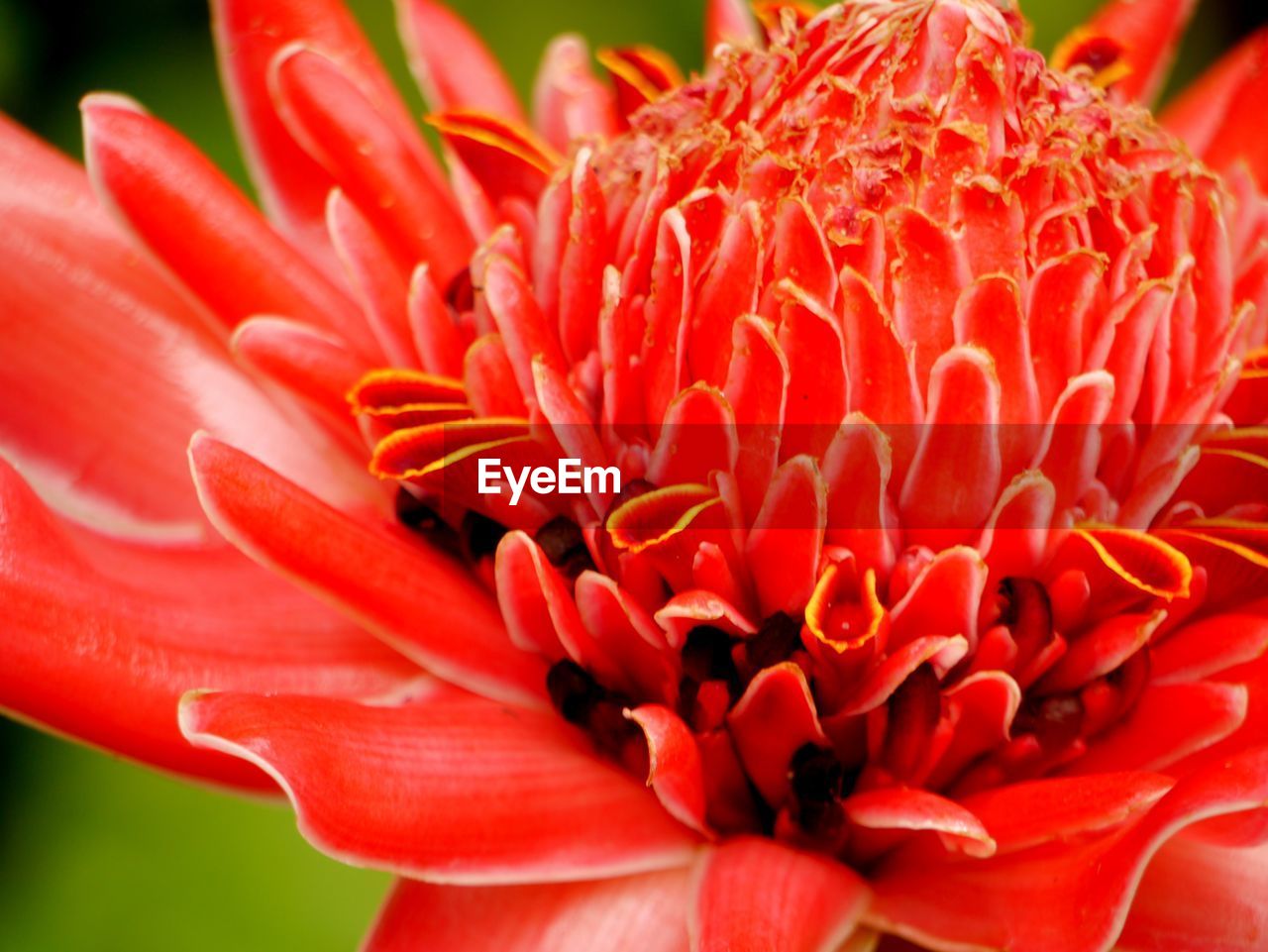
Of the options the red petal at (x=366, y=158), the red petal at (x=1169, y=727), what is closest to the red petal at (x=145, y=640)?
the red petal at (x=366, y=158)

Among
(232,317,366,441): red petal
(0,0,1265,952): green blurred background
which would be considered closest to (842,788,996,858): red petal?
(232,317,366,441): red petal

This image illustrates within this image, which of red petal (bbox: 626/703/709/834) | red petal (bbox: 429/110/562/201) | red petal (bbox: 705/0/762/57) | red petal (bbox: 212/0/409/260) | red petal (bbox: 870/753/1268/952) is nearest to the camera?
red petal (bbox: 870/753/1268/952)

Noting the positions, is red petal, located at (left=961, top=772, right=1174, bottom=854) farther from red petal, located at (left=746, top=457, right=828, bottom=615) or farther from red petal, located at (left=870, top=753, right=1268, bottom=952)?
red petal, located at (left=746, top=457, right=828, bottom=615)

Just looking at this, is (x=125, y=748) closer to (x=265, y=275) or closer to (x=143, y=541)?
(x=143, y=541)

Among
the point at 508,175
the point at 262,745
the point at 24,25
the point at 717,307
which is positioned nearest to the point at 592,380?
the point at 717,307

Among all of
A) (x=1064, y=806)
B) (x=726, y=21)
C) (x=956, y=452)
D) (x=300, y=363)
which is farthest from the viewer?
(x=726, y=21)

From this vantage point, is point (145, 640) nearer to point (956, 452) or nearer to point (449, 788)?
point (449, 788)

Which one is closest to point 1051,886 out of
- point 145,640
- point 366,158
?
point 145,640
